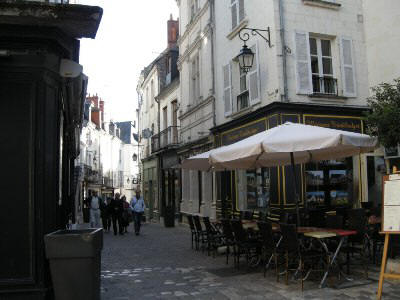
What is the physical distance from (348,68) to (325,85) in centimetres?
97

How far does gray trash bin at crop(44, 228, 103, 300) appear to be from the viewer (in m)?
4.56

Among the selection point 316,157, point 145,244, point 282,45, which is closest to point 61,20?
point 316,157

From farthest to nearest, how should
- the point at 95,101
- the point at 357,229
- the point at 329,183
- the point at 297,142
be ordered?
the point at 95,101, the point at 329,183, the point at 357,229, the point at 297,142

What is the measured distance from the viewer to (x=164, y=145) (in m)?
23.3

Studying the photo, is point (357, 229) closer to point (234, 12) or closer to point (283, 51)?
point (283, 51)

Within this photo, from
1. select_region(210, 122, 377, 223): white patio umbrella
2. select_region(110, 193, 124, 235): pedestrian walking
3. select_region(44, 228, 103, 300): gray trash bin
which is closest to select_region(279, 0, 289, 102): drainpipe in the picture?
select_region(210, 122, 377, 223): white patio umbrella

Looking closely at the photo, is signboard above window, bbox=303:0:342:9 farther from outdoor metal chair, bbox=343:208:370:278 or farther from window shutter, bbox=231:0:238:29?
outdoor metal chair, bbox=343:208:370:278

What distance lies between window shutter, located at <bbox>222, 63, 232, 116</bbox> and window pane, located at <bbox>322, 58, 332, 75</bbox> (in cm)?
332

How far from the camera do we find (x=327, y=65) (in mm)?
13133

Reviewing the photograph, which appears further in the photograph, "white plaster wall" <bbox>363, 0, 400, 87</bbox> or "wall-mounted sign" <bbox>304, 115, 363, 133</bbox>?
"wall-mounted sign" <bbox>304, 115, 363, 133</bbox>

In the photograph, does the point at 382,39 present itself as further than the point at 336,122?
No

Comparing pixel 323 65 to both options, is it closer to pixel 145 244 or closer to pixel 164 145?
pixel 145 244

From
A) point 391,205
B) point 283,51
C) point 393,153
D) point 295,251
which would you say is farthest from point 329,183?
point 391,205

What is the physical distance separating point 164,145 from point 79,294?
1884cm
